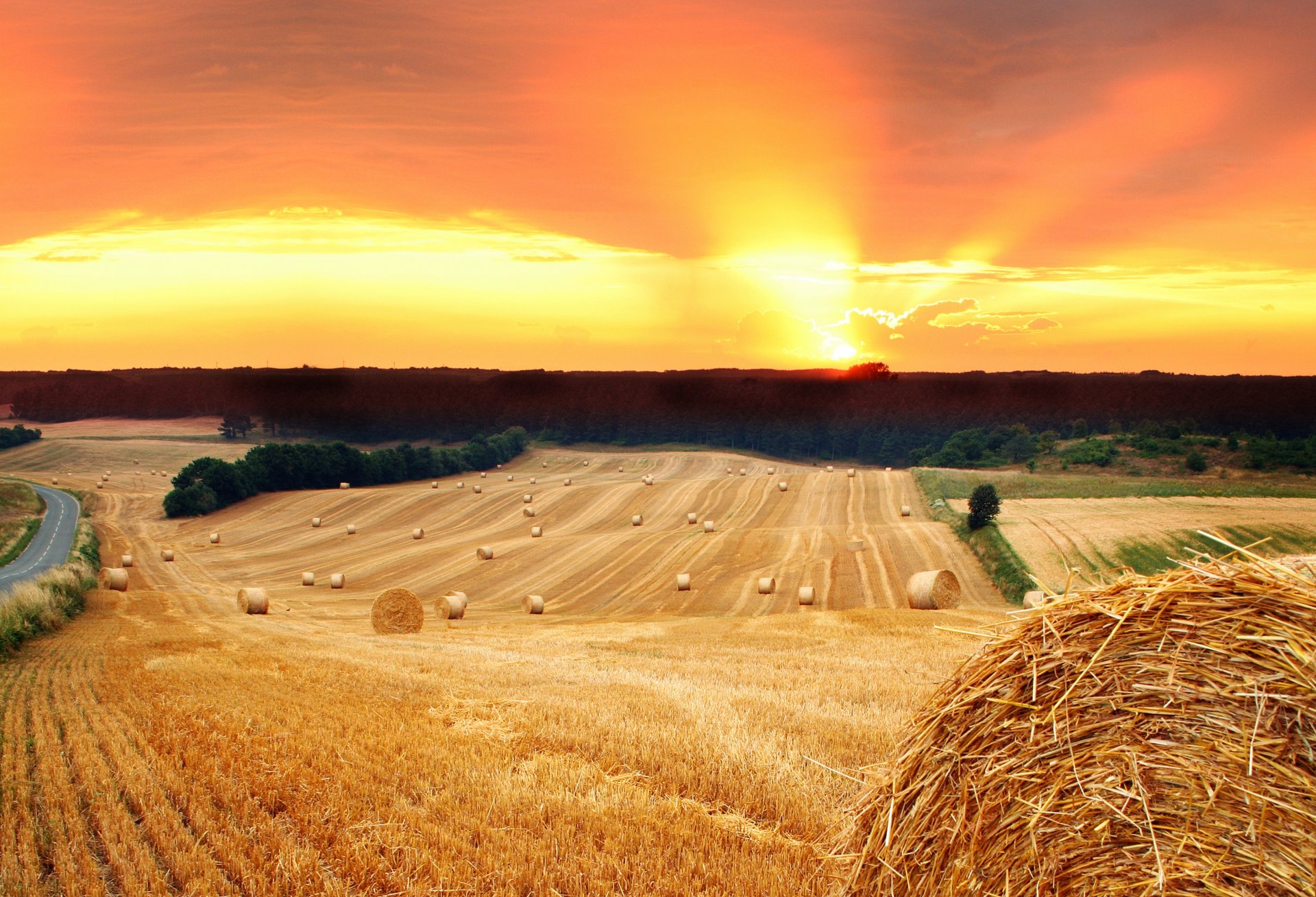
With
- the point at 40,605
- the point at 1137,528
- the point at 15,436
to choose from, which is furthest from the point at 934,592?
the point at 15,436

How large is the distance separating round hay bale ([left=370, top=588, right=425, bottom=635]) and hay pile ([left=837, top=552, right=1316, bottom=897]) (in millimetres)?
20499

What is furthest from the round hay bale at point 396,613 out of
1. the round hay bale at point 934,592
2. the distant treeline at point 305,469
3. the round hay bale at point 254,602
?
the distant treeline at point 305,469

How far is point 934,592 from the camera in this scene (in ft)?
81.9

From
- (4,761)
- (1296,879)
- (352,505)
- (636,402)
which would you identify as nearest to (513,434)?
(636,402)

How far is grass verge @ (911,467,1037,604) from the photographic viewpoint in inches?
1297

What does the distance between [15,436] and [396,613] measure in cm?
11505

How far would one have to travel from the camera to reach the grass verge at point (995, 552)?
32.9m

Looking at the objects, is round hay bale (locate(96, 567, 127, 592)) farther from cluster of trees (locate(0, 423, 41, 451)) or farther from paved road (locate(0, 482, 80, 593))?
cluster of trees (locate(0, 423, 41, 451))

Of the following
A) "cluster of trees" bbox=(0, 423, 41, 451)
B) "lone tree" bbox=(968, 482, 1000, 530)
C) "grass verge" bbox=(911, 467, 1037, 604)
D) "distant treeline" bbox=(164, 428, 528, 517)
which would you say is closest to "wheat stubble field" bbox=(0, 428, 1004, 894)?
"grass verge" bbox=(911, 467, 1037, 604)

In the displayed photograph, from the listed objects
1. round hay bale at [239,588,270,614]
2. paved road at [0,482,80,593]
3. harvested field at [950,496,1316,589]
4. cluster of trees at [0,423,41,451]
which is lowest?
paved road at [0,482,80,593]

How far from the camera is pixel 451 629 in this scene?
24.1m

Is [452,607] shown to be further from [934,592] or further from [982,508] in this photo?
[982,508]

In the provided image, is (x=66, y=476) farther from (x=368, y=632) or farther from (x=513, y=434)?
(x=368, y=632)

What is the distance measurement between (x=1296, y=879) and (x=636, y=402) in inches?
5246
